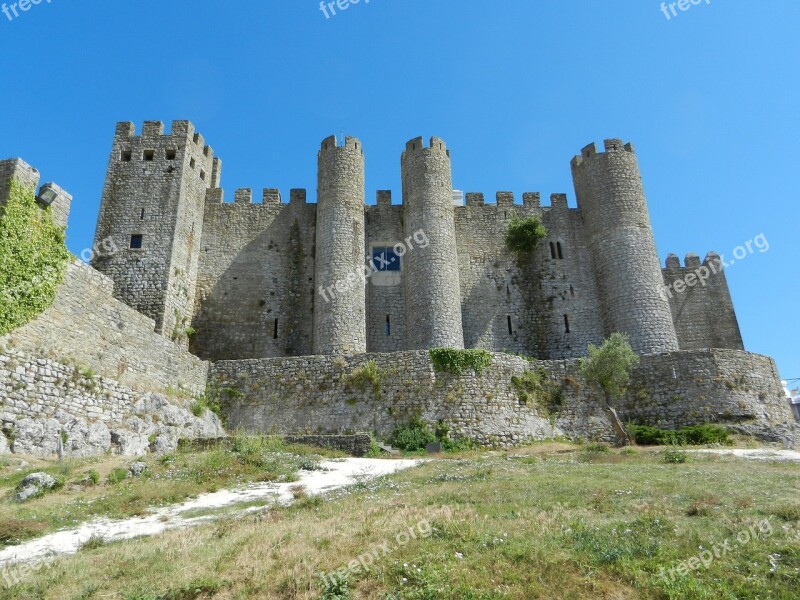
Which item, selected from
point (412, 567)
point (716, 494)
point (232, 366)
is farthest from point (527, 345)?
point (412, 567)

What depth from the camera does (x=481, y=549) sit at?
21.1 ft

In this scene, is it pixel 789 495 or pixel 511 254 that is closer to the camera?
pixel 789 495

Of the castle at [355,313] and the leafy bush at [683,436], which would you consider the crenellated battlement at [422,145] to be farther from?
the leafy bush at [683,436]

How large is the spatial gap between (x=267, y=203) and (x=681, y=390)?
65.8 ft

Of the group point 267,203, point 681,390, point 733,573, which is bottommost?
point 733,573

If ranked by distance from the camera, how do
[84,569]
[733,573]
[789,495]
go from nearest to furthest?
[733,573]
[84,569]
[789,495]

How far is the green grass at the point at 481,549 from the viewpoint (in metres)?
5.51

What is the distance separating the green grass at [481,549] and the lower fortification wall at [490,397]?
352 inches

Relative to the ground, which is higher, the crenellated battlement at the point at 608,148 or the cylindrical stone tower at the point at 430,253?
the crenellated battlement at the point at 608,148

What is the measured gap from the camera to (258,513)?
8.73 m

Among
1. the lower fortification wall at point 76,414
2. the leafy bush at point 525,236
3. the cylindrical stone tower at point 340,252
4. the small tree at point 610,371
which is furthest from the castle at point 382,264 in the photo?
the lower fortification wall at point 76,414

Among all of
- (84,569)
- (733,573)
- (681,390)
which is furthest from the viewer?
(681,390)

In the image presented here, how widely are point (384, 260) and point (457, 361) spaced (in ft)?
30.1

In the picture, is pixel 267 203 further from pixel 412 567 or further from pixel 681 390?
pixel 412 567
